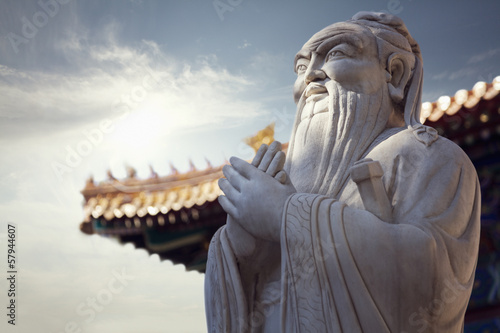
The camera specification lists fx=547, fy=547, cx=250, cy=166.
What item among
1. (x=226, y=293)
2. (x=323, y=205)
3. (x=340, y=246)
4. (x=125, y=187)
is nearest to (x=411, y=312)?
(x=340, y=246)

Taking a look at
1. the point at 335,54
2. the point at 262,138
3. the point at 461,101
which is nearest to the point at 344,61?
the point at 335,54

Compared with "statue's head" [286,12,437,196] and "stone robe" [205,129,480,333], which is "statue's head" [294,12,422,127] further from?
"stone robe" [205,129,480,333]

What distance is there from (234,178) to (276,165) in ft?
0.64

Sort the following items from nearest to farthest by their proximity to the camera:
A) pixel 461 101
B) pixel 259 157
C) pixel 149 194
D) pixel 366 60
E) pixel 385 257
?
pixel 385 257 → pixel 259 157 → pixel 366 60 → pixel 461 101 → pixel 149 194

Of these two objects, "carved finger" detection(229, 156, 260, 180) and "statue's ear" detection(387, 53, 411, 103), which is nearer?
"carved finger" detection(229, 156, 260, 180)

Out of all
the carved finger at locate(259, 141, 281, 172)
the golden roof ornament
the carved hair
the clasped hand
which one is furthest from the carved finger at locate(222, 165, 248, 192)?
the golden roof ornament

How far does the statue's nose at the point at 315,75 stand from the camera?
2.65 m

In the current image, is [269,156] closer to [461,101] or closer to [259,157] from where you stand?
[259,157]

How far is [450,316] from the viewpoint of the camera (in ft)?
6.96

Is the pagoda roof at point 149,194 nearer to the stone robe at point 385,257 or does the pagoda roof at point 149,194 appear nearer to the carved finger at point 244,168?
the carved finger at point 244,168

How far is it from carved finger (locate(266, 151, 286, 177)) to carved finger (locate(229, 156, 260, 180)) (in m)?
0.06

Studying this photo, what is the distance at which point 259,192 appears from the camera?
227 centimetres

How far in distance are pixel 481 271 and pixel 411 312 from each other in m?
2.88

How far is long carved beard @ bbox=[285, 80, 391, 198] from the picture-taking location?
244 cm
